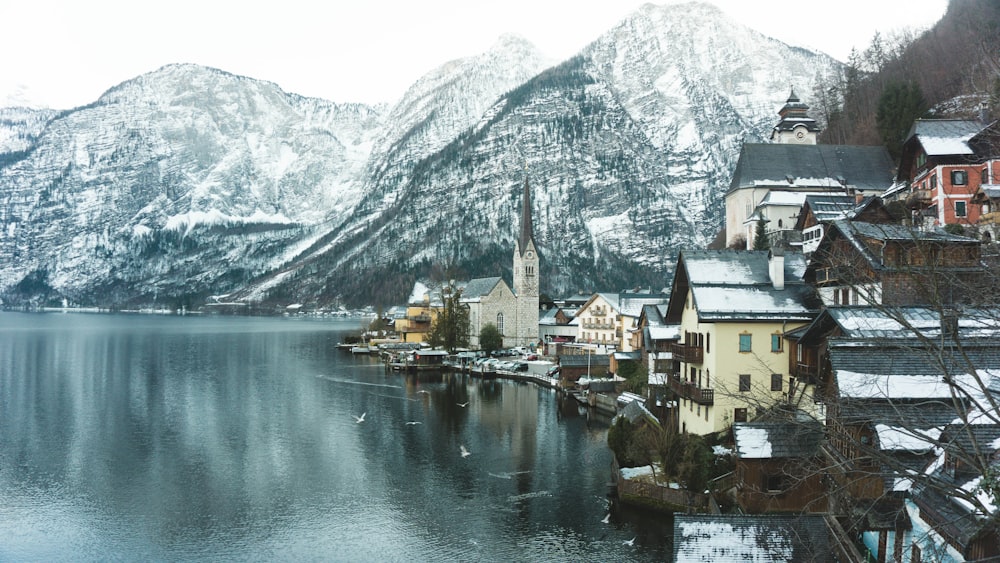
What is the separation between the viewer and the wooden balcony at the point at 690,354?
29078 millimetres

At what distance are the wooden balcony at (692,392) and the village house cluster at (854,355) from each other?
13cm

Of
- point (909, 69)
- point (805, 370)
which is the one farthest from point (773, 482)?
point (909, 69)

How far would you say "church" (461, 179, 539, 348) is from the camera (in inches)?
3782

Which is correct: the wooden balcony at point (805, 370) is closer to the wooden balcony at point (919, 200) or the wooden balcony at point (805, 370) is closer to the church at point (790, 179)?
the wooden balcony at point (919, 200)

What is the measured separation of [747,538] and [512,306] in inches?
3214

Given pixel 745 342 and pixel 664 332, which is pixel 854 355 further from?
pixel 664 332

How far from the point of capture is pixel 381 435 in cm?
4341

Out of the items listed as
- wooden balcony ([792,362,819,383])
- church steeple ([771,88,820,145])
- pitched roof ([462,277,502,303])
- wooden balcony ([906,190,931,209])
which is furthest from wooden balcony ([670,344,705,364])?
pitched roof ([462,277,502,303])

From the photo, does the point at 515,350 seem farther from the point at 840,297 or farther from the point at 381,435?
the point at 840,297

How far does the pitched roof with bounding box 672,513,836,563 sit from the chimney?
44.9ft

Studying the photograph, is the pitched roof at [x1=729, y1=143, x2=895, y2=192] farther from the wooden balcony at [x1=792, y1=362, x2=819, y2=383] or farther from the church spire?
the wooden balcony at [x1=792, y1=362, x2=819, y2=383]

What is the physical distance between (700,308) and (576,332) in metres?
60.4

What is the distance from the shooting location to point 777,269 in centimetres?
2883

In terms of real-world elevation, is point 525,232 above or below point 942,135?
below
